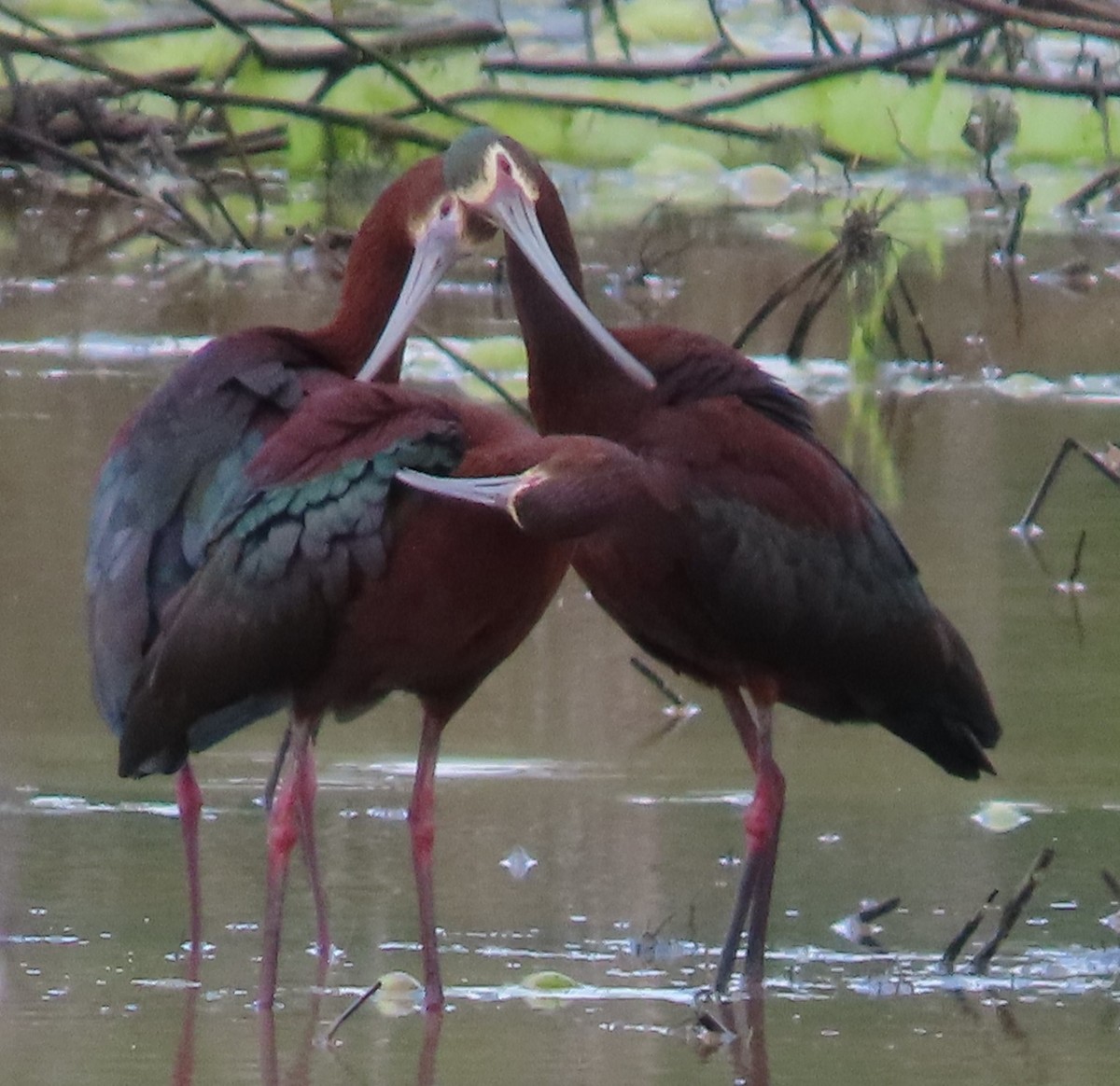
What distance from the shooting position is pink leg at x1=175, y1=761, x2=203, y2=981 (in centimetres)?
514

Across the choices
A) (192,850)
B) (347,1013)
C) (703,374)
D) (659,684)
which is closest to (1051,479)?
(659,684)

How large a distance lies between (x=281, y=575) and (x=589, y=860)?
42.8 inches

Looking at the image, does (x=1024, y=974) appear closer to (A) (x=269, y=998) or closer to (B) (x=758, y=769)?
(B) (x=758, y=769)

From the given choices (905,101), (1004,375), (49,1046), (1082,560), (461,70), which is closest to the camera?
(49,1046)

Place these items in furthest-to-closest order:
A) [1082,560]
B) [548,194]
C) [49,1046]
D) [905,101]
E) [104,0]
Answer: [104,0] → [905,101] → [1082,560] → [548,194] → [49,1046]

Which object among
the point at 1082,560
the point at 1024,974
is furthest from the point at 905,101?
the point at 1024,974

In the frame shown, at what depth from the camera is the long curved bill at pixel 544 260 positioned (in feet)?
18.5

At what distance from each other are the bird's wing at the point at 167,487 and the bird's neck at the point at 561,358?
53cm

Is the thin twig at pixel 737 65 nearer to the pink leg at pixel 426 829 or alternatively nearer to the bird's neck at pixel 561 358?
the bird's neck at pixel 561 358

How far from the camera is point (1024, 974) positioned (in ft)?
16.7

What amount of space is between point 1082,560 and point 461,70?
21.9 feet

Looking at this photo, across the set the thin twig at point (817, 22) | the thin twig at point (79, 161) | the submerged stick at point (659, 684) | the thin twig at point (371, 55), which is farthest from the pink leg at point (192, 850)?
the thin twig at point (79, 161)

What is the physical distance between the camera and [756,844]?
218 inches

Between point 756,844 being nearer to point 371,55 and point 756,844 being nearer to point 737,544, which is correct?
point 737,544
